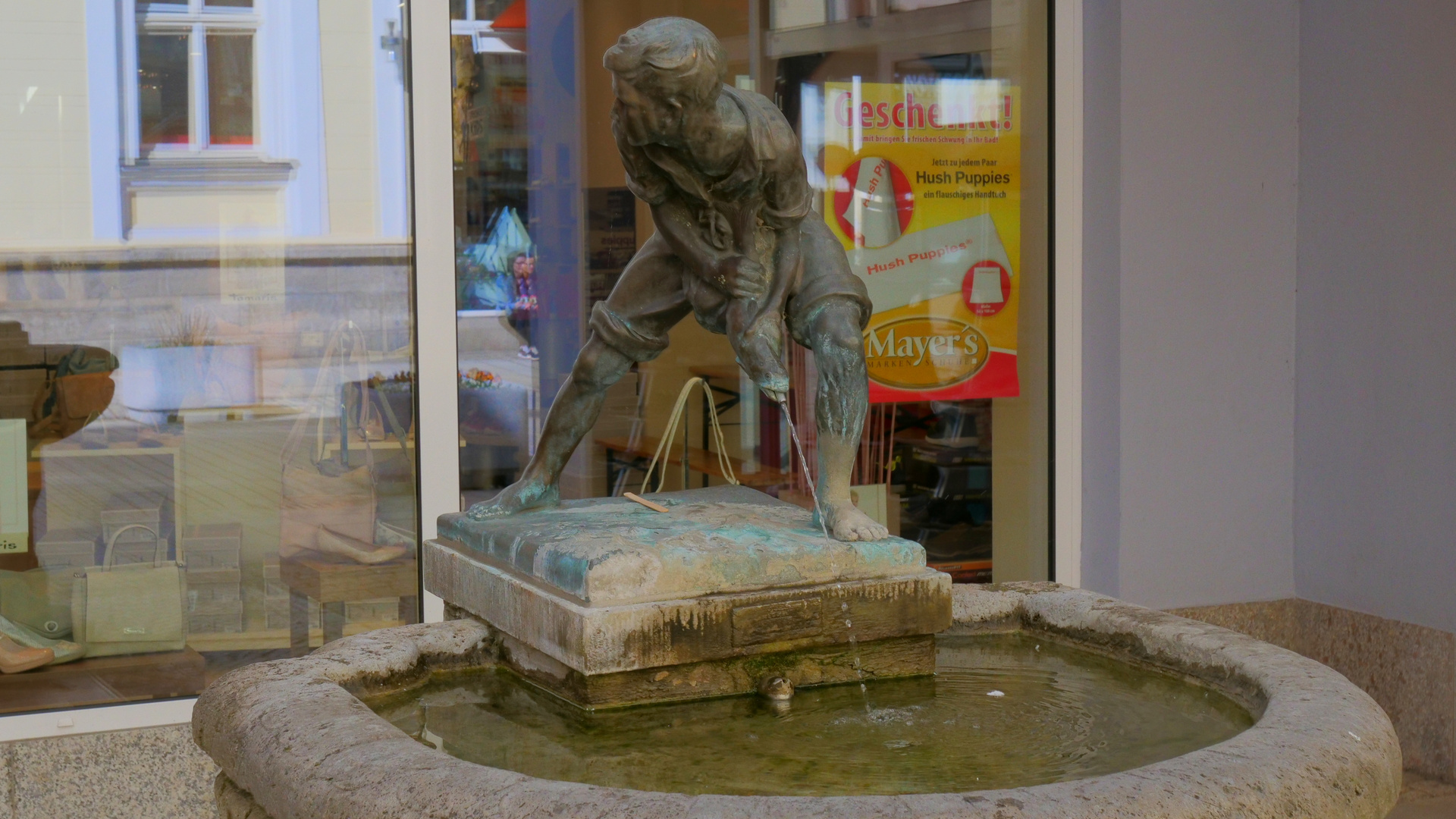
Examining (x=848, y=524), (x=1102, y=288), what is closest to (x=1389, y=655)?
(x=1102, y=288)

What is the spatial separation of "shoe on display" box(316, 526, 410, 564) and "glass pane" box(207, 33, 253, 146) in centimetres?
126

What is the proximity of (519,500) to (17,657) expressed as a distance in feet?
6.58

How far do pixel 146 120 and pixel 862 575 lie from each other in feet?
9.36

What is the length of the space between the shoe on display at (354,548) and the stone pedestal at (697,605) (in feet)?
6.02

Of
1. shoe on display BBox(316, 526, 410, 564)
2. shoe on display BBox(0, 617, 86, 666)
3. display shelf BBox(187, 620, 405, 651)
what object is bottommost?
display shelf BBox(187, 620, 405, 651)

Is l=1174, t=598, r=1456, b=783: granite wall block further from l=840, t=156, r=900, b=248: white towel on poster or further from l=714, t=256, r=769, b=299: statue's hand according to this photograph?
l=714, t=256, r=769, b=299: statue's hand

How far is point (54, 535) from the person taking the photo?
434 centimetres

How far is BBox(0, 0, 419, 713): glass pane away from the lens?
4293mm

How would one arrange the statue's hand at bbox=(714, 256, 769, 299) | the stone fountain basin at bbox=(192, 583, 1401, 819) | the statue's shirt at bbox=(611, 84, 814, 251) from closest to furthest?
the stone fountain basin at bbox=(192, 583, 1401, 819) → the statue's shirt at bbox=(611, 84, 814, 251) → the statue's hand at bbox=(714, 256, 769, 299)

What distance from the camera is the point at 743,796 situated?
5.97ft

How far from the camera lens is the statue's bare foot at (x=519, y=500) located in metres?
3.10

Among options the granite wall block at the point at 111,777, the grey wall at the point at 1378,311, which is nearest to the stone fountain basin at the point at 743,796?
the granite wall block at the point at 111,777

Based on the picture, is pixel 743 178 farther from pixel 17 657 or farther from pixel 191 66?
pixel 17 657

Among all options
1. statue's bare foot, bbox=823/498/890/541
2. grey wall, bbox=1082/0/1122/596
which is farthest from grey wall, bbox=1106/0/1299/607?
statue's bare foot, bbox=823/498/890/541
